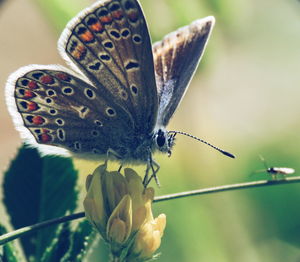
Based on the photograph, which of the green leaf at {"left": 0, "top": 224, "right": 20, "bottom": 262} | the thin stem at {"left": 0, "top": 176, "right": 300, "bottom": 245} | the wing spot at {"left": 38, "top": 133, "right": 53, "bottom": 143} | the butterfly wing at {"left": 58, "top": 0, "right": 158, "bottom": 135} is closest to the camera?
the thin stem at {"left": 0, "top": 176, "right": 300, "bottom": 245}

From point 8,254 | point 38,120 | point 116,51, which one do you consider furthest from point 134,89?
point 8,254

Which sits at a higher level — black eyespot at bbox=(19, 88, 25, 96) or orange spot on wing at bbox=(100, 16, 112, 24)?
orange spot on wing at bbox=(100, 16, 112, 24)

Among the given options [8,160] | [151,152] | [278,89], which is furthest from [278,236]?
[278,89]

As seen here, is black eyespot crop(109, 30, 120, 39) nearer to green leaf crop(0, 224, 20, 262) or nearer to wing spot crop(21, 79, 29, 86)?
wing spot crop(21, 79, 29, 86)

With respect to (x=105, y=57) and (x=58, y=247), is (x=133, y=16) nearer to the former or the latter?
(x=105, y=57)

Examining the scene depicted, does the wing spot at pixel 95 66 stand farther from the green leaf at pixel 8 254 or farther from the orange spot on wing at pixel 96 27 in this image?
the green leaf at pixel 8 254

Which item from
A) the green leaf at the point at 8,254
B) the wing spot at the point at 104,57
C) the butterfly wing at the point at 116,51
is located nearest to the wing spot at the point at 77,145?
the butterfly wing at the point at 116,51

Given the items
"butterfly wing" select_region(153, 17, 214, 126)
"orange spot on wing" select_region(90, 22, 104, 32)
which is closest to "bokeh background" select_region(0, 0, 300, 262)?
"butterfly wing" select_region(153, 17, 214, 126)
